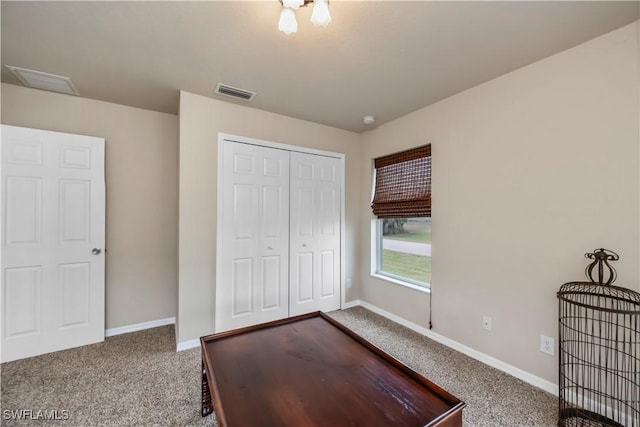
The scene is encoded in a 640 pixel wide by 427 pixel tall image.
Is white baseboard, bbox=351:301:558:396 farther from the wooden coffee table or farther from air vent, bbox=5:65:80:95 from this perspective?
air vent, bbox=5:65:80:95

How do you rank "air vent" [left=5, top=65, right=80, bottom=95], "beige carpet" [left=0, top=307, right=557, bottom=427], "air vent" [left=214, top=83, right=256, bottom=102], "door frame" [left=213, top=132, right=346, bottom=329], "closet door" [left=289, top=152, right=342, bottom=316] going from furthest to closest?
1. "closet door" [left=289, top=152, right=342, bottom=316]
2. "door frame" [left=213, top=132, right=346, bottom=329]
3. "air vent" [left=214, top=83, right=256, bottom=102]
4. "air vent" [left=5, top=65, right=80, bottom=95]
5. "beige carpet" [left=0, top=307, right=557, bottom=427]

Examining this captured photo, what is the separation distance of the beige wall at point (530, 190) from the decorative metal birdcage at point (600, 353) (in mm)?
107

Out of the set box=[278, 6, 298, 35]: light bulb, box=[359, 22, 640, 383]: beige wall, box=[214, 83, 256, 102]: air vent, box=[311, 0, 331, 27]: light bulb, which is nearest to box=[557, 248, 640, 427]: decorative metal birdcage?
box=[359, 22, 640, 383]: beige wall

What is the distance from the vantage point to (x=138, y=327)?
2.90 m

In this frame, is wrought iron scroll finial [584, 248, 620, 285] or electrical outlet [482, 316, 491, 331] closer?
wrought iron scroll finial [584, 248, 620, 285]

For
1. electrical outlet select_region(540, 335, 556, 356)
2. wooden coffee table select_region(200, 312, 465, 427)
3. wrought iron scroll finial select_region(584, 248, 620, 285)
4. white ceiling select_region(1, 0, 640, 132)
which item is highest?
white ceiling select_region(1, 0, 640, 132)

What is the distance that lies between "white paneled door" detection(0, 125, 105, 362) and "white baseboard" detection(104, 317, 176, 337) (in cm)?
18

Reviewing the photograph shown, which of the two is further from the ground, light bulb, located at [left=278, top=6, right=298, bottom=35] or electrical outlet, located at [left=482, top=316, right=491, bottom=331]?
light bulb, located at [left=278, top=6, right=298, bottom=35]

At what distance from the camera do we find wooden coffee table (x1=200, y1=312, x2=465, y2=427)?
1.07 m

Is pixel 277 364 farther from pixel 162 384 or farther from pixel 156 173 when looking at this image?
pixel 156 173

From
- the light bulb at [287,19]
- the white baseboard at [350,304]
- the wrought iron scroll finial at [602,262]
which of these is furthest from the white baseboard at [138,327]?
the wrought iron scroll finial at [602,262]

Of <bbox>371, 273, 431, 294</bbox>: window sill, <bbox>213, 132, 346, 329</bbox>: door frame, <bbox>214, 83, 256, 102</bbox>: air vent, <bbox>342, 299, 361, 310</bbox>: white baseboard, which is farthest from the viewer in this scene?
<bbox>342, 299, 361, 310</bbox>: white baseboard

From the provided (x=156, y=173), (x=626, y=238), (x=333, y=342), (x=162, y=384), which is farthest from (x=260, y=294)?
(x=626, y=238)

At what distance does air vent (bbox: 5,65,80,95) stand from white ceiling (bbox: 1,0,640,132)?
6cm
